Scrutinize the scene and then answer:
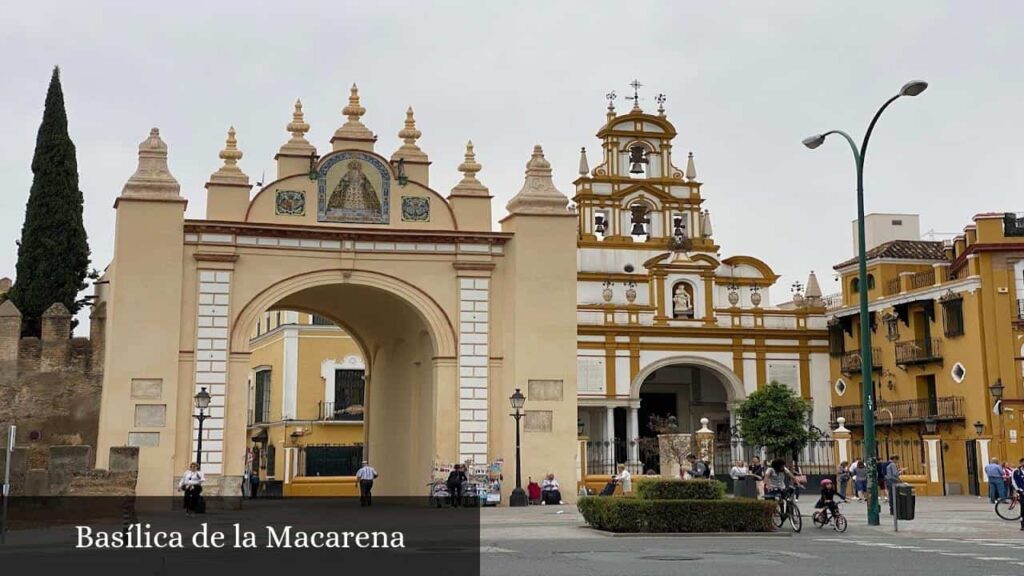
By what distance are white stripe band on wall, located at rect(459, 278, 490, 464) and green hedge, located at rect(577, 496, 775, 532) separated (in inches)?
481

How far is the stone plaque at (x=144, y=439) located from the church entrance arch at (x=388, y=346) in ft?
6.12

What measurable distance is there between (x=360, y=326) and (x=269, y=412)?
1818 cm

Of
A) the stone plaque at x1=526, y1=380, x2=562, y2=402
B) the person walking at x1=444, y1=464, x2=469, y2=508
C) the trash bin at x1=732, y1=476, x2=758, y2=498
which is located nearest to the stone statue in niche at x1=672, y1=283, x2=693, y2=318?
the stone plaque at x1=526, y1=380, x2=562, y2=402

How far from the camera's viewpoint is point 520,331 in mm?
35375

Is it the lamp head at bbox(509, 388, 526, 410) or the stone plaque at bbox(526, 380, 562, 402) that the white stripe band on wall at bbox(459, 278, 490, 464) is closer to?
the stone plaque at bbox(526, 380, 562, 402)

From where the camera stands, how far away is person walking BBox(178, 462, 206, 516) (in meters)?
29.9

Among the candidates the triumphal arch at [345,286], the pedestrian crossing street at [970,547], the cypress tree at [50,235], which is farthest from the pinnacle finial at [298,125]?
the pedestrian crossing street at [970,547]

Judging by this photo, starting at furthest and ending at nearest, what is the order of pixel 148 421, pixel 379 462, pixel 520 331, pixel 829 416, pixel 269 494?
pixel 829 416, pixel 269 494, pixel 379 462, pixel 520 331, pixel 148 421

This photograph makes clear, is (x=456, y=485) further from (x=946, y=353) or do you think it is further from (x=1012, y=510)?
(x=946, y=353)

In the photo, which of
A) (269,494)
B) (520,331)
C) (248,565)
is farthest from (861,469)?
(269,494)

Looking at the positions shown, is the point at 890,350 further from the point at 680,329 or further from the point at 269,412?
the point at 269,412

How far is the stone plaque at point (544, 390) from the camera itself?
3528 cm

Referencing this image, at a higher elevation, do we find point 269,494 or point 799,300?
point 799,300

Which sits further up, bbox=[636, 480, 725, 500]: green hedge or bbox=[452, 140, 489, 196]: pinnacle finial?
bbox=[452, 140, 489, 196]: pinnacle finial
